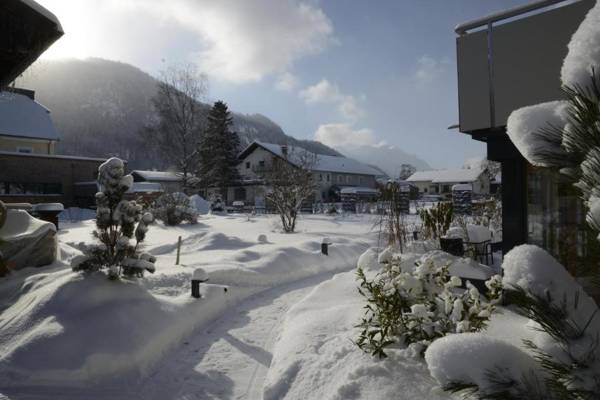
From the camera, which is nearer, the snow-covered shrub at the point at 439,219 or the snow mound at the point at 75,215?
the snow-covered shrub at the point at 439,219

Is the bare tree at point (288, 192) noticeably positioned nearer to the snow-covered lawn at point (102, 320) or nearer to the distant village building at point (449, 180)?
the snow-covered lawn at point (102, 320)

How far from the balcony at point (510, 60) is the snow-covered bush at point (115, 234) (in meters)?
5.36

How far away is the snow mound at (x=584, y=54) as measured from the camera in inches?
44.7

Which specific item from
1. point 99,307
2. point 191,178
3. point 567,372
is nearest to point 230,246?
point 99,307

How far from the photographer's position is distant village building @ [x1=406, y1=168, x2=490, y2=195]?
50628 mm

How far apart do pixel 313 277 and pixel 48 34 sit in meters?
6.97

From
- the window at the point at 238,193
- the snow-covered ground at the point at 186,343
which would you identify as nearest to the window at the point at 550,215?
the snow-covered ground at the point at 186,343

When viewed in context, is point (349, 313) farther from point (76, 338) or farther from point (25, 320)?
point (25, 320)

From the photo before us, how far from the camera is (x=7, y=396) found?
3518mm

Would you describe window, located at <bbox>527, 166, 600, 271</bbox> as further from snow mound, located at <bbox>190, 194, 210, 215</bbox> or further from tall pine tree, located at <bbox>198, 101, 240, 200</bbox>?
tall pine tree, located at <bbox>198, 101, 240, 200</bbox>

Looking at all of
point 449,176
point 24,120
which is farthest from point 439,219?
point 449,176

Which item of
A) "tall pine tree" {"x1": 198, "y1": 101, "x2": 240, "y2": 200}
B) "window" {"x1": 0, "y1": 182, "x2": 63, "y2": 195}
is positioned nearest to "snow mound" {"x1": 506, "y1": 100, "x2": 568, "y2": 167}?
"window" {"x1": 0, "y1": 182, "x2": 63, "y2": 195}

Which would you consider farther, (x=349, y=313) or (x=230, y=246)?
(x=230, y=246)

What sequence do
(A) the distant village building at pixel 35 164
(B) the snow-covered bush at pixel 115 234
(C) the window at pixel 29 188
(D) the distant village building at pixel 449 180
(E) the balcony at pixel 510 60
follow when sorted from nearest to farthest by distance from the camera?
(E) the balcony at pixel 510 60, (B) the snow-covered bush at pixel 115 234, (C) the window at pixel 29 188, (A) the distant village building at pixel 35 164, (D) the distant village building at pixel 449 180
